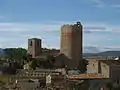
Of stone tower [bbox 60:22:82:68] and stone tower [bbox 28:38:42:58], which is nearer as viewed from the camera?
stone tower [bbox 60:22:82:68]

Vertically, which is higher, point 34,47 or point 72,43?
point 72,43

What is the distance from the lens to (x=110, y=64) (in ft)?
88.5

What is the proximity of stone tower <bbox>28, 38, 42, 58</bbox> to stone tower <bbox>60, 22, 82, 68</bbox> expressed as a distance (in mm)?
3557

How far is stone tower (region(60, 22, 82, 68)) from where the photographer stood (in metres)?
54.5

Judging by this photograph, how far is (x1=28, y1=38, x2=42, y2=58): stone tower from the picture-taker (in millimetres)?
57088

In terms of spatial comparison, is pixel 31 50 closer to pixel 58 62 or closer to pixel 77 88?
pixel 58 62

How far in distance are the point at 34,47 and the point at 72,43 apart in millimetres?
6041

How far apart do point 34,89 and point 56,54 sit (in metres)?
37.1

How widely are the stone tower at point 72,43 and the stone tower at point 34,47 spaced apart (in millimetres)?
3557

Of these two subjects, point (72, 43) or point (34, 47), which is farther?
point (34, 47)

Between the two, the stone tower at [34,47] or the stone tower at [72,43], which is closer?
the stone tower at [72,43]

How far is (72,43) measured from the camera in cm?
5556

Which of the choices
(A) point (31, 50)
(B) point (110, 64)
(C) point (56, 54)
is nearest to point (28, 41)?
(A) point (31, 50)

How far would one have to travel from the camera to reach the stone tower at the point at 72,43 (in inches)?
2147
